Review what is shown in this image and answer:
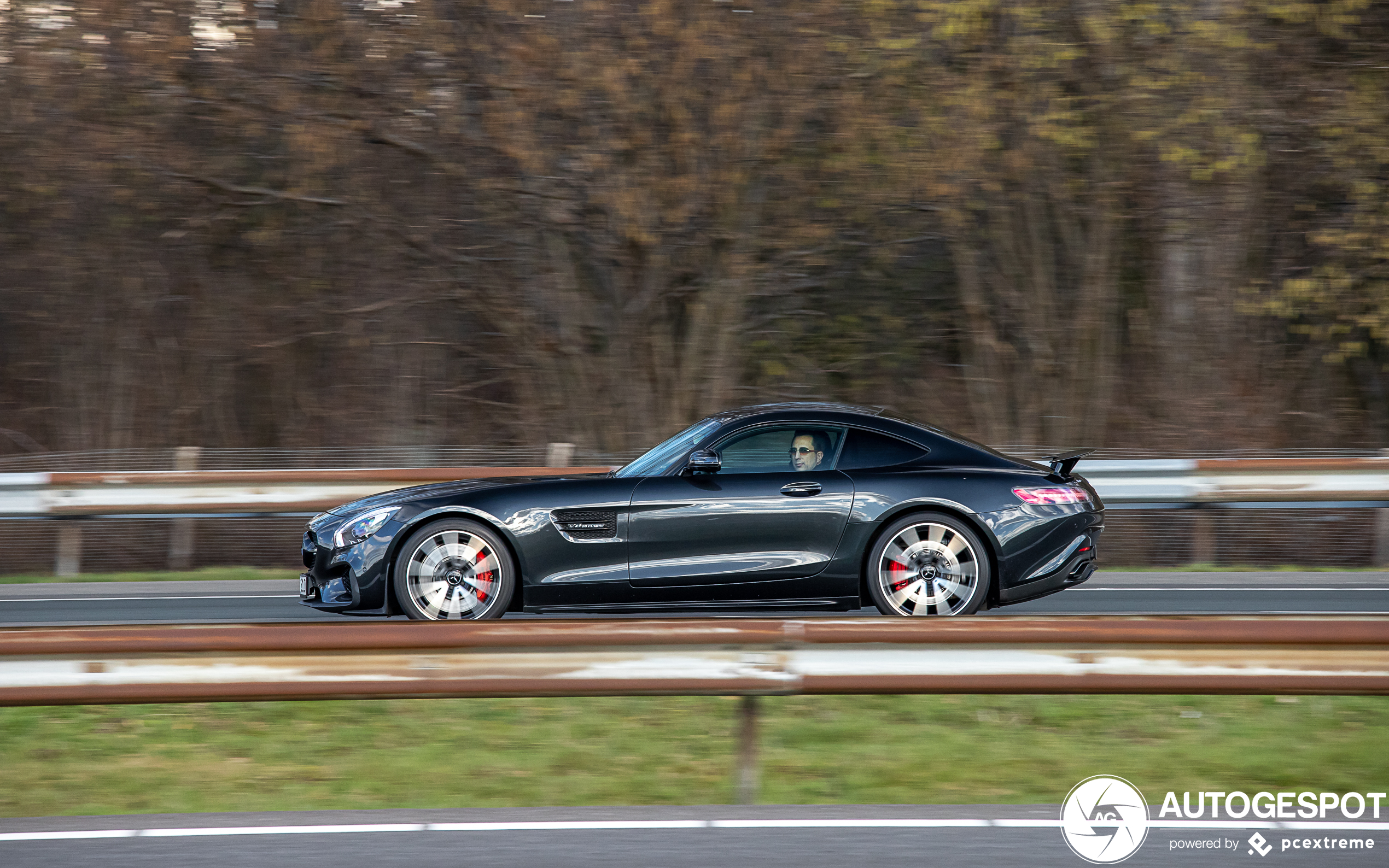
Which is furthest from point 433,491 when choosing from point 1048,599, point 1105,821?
point 1105,821

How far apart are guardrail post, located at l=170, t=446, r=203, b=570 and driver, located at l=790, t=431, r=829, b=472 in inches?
280

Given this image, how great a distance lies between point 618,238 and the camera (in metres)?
15.8

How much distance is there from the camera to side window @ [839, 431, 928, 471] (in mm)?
8430

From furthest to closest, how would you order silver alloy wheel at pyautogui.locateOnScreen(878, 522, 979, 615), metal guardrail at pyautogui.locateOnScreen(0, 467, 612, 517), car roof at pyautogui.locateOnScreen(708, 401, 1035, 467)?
metal guardrail at pyautogui.locateOnScreen(0, 467, 612, 517) → car roof at pyautogui.locateOnScreen(708, 401, 1035, 467) → silver alloy wheel at pyautogui.locateOnScreen(878, 522, 979, 615)

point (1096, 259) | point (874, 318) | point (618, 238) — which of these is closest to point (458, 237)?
point (618, 238)

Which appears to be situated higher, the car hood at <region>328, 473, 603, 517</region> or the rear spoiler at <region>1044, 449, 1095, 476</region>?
the rear spoiler at <region>1044, 449, 1095, 476</region>

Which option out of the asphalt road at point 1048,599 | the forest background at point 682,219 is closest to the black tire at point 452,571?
the asphalt road at point 1048,599

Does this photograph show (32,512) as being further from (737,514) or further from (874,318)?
(874,318)

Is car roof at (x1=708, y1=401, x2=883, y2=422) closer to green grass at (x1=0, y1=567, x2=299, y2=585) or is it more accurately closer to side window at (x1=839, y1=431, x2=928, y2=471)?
side window at (x1=839, y1=431, x2=928, y2=471)

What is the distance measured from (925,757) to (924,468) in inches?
105

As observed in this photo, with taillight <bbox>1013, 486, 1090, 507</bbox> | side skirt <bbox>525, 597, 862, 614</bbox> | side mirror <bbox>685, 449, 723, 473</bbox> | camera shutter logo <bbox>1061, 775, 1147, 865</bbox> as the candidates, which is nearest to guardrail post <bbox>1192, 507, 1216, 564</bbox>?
taillight <bbox>1013, 486, 1090, 507</bbox>

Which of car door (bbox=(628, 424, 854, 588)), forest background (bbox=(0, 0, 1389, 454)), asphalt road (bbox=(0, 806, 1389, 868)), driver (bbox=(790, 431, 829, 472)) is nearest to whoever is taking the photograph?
asphalt road (bbox=(0, 806, 1389, 868))

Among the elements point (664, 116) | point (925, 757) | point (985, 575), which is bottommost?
point (925, 757)

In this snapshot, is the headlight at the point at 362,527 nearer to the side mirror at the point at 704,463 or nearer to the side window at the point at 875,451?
the side mirror at the point at 704,463
